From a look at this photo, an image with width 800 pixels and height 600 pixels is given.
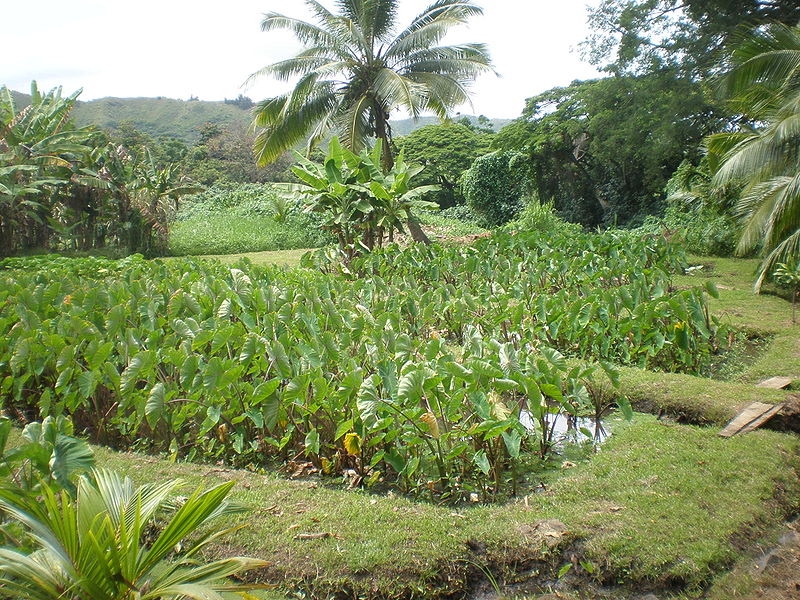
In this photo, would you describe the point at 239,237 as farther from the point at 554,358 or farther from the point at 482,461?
the point at 482,461

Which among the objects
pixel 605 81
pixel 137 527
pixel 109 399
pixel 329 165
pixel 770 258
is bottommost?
pixel 109 399

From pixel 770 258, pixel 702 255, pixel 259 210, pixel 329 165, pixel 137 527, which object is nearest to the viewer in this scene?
pixel 137 527

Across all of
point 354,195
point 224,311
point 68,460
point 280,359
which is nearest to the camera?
point 68,460

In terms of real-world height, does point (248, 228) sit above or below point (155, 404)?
below

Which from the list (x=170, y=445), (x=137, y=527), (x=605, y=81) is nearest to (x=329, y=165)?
(x=170, y=445)

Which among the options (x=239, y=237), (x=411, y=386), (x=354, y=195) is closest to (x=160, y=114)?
(x=239, y=237)

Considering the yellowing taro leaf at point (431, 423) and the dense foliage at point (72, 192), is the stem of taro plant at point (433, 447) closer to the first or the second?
the yellowing taro leaf at point (431, 423)

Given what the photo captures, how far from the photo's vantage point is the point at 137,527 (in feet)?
6.95

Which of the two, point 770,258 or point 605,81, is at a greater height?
point 605,81

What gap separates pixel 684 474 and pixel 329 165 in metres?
7.32

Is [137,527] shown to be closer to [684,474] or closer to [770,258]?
[684,474]

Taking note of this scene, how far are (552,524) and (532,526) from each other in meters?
0.09

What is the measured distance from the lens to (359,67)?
44.9 ft

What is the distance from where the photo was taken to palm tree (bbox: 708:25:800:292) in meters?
7.59
